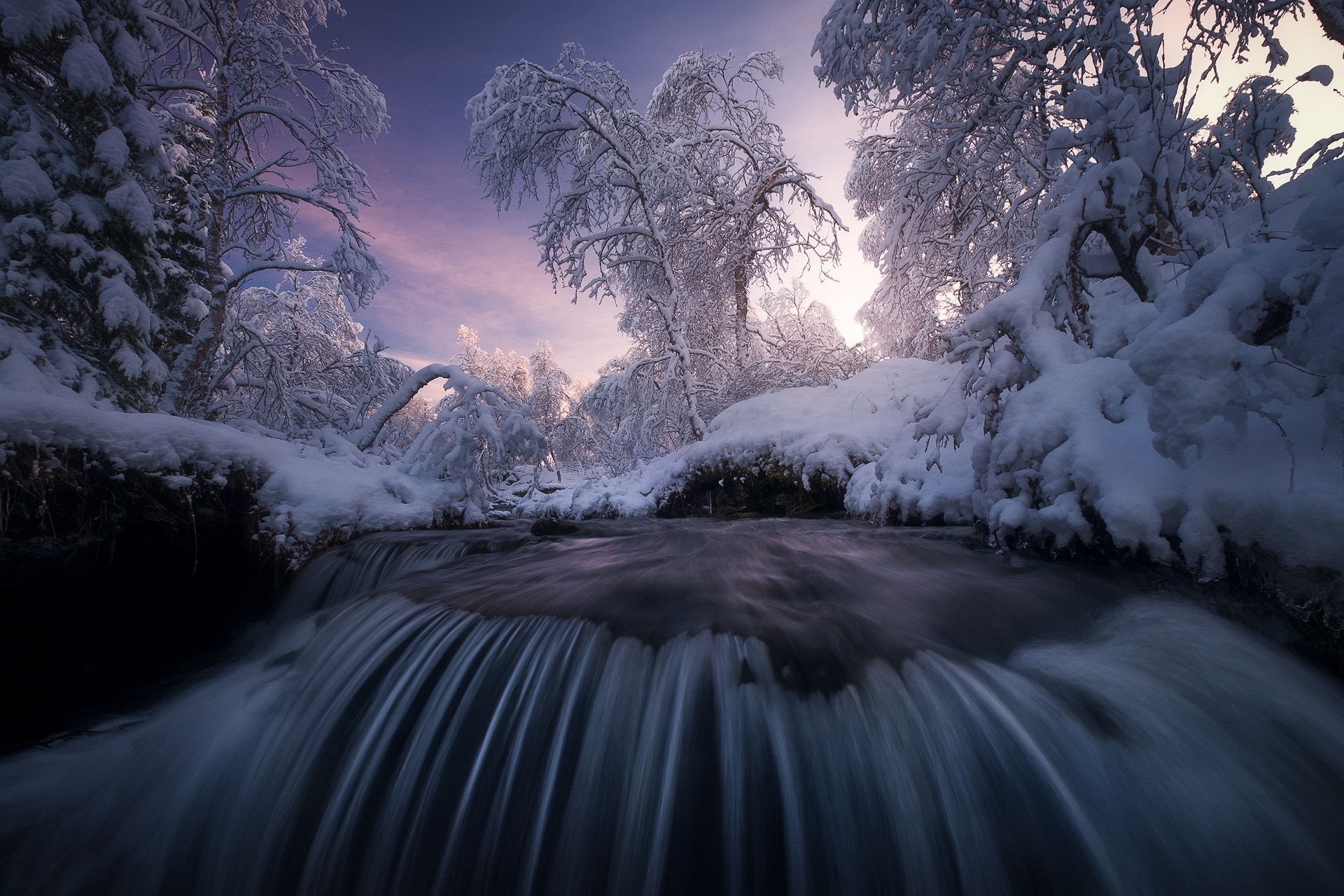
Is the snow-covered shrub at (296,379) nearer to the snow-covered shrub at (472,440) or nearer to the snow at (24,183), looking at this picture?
the snow-covered shrub at (472,440)

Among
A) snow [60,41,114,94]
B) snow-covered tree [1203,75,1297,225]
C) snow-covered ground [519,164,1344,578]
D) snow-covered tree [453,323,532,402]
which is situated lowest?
snow-covered ground [519,164,1344,578]

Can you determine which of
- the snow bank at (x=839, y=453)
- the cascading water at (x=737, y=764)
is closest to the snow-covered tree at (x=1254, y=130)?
the snow bank at (x=839, y=453)

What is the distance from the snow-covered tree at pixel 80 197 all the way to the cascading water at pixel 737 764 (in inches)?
193

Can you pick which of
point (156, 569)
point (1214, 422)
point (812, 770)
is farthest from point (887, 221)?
point (156, 569)

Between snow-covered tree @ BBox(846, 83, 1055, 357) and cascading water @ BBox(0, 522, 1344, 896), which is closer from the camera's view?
cascading water @ BBox(0, 522, 1344, 896)

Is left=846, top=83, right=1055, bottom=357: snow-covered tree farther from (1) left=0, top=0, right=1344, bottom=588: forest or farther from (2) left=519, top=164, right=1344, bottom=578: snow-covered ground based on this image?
(2) left=519, top=164, right=1344, bottom=578: snow-covered ground

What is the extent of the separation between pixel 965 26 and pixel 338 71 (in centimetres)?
944

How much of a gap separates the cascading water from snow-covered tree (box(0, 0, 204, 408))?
490 cm

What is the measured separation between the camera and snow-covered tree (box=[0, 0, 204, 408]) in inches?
178

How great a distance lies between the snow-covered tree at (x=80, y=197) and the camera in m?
4.51

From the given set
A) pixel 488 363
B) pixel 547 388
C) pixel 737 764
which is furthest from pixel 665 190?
pixel 488 363

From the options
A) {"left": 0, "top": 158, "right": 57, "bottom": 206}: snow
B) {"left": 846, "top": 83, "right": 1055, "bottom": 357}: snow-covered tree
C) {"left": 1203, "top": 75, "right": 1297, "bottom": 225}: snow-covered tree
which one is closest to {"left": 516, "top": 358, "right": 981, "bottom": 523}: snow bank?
{"left": 846, "top": 83, "right": 1055, "bottom": 357}: snow-covered tree

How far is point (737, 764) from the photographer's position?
4.52 ft

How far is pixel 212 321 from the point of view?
6.67m
